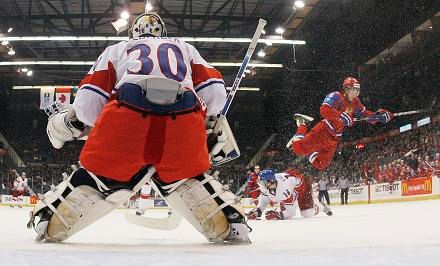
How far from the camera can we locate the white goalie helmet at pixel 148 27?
2238mm

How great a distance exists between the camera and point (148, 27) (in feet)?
7.35

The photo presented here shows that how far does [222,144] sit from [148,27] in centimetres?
59

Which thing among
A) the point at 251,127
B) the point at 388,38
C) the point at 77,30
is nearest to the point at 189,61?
the point at 77,30

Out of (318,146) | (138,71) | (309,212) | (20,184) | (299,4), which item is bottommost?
(309,212)

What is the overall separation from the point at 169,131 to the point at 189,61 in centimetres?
38

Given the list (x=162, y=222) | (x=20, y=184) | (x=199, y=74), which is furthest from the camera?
(x=20, y=184)

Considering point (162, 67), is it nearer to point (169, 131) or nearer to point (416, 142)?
point (169, 131)

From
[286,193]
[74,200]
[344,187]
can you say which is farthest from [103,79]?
[344,187]

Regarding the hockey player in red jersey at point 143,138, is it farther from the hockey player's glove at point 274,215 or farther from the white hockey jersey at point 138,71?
the hockey player's glove at point 274,215

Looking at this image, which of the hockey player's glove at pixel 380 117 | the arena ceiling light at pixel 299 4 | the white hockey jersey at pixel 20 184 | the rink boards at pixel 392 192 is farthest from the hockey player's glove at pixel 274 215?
the white hockey jersey at pixel 20 184

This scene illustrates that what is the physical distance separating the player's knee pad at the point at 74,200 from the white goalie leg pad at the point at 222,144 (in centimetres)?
37

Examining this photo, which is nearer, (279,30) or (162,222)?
(162,222)

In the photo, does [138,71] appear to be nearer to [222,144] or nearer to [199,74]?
[199,74]

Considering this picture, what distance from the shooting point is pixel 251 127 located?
2302 cm
